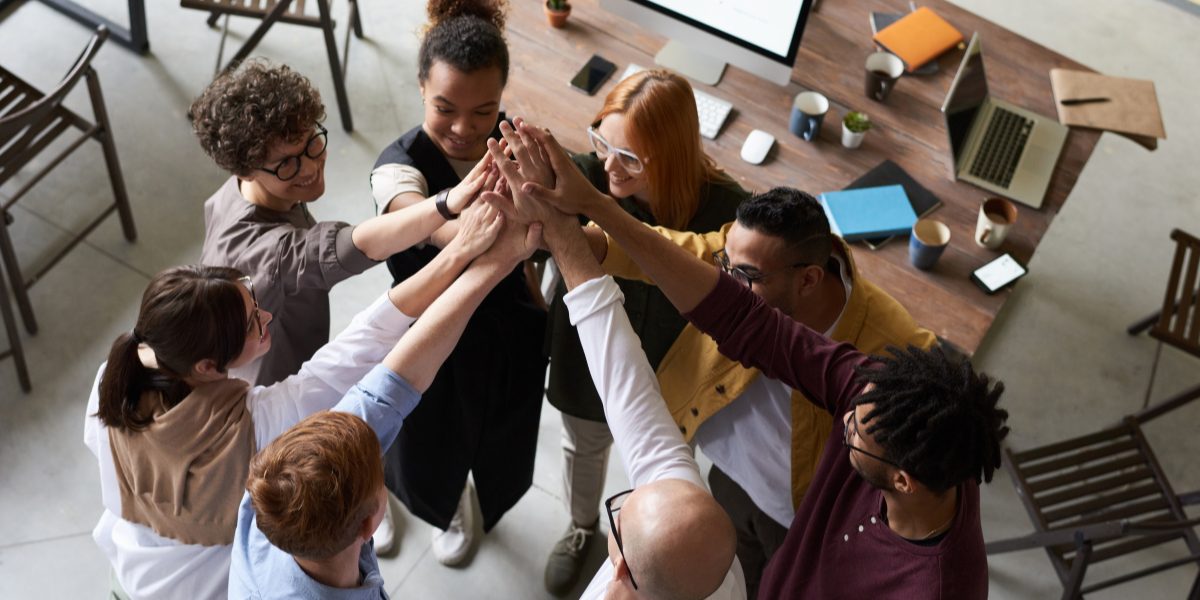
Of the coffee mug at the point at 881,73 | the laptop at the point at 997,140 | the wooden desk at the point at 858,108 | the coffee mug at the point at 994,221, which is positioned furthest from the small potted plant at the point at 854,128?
the coffee mug at the point at 994,221

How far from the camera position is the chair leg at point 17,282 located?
110 inches

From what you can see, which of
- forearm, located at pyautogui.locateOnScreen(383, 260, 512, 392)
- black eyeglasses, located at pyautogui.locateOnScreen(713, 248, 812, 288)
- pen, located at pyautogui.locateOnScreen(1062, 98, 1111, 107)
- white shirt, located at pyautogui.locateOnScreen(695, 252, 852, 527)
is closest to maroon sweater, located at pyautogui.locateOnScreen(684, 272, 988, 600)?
black eyeglasses, located at pyautogui.locateOnScreen(713, 248, 812, 288)

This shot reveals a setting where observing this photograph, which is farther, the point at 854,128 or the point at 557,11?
the point at 557,11

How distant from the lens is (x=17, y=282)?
2.93m

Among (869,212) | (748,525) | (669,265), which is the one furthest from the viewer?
(869,212)

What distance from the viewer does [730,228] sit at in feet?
6.10

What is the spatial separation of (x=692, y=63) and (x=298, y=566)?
2.07 meters

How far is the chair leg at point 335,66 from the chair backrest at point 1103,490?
3030mm

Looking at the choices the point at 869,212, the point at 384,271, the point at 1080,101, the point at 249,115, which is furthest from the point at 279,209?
the point at 1080,101

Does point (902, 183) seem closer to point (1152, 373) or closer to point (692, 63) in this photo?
point (692, 63)

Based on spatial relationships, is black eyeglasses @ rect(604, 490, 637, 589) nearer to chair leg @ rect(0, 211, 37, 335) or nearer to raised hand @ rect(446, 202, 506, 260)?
raised hand @ rect(446, 202, 506, 260)

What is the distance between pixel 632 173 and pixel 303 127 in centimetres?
76

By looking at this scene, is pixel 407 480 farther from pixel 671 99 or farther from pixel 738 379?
pixel 671 99

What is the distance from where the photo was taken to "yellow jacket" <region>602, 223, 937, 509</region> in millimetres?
1738
